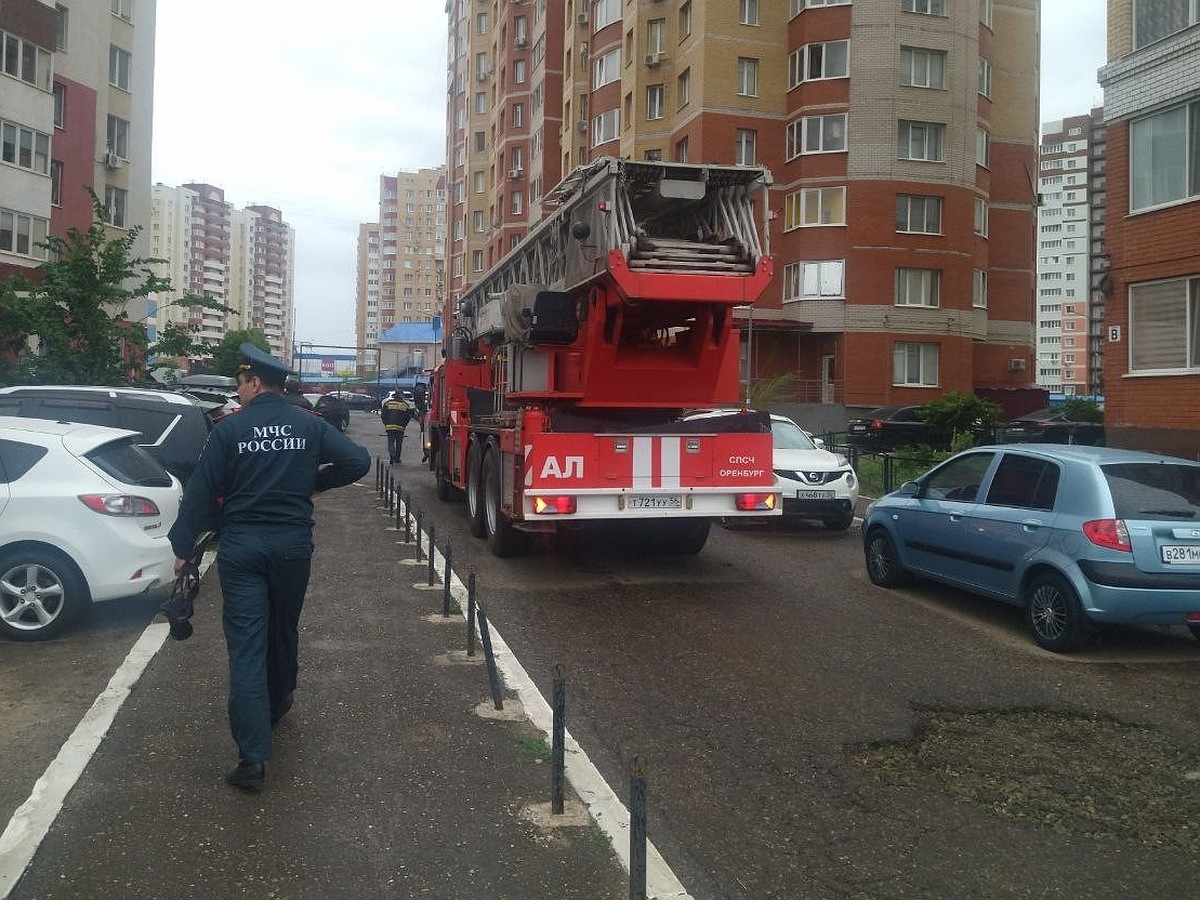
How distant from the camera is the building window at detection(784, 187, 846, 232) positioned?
37.2m

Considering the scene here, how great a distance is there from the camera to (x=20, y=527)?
7309 mm

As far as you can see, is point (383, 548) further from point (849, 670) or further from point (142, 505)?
point (849, 670)

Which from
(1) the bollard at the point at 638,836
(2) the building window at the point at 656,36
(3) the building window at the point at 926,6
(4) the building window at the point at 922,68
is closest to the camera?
(1) the bollard at the point at 638,836

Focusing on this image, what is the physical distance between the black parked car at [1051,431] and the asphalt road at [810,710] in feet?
54.2

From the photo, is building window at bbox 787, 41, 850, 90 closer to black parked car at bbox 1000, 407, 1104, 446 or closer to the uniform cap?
black parked car at bbox 1000, 407, 1104, 446

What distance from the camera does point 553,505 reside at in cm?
977

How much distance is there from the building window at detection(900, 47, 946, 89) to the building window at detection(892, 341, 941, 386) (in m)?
9.19

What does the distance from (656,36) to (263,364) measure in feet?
135

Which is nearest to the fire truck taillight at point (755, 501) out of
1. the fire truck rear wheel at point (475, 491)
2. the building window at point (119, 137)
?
the fire truck rear wheel at point (475, 491)

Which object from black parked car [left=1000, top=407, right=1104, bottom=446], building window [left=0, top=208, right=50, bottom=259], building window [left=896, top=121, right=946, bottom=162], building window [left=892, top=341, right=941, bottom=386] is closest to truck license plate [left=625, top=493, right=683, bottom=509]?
black parked car [left=1000, top=407, right=1104, bottom=446]

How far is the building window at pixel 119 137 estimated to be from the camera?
39.4m

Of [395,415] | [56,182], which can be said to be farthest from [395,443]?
[56,182]

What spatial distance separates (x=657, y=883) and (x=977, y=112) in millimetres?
39522

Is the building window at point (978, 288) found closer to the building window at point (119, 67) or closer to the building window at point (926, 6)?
the building window at point (926, 6)
